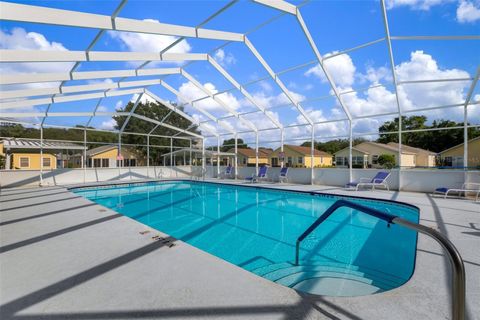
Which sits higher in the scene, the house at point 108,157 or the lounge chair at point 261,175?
the house at point 108,157

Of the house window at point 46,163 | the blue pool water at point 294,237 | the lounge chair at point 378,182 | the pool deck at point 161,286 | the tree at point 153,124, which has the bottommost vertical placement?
the blue pool water at point 294,237

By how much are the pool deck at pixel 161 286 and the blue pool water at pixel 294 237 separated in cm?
70

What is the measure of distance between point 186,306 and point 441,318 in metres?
1.93

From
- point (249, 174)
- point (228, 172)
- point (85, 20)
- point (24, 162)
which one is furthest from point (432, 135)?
point (24, 162)

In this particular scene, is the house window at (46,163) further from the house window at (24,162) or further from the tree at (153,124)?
the tree at (153,124)

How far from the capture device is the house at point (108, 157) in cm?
1700

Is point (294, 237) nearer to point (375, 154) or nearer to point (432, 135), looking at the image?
point (375, 154)

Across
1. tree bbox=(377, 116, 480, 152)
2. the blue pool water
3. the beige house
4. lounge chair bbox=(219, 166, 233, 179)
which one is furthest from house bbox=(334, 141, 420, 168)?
the blue pool water

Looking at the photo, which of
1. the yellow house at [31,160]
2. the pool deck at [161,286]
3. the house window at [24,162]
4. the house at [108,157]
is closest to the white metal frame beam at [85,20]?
the pool deck at [161,286]

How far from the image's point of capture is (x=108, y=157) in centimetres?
1923

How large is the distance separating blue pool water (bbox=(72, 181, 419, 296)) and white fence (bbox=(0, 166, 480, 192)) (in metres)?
3.05

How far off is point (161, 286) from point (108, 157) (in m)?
19.1

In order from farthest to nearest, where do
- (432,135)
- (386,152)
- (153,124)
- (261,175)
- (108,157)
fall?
(432,135)
(386,152)
(108,157)
(153,124)
(261,175)

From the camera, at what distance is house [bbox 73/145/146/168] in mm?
17000
